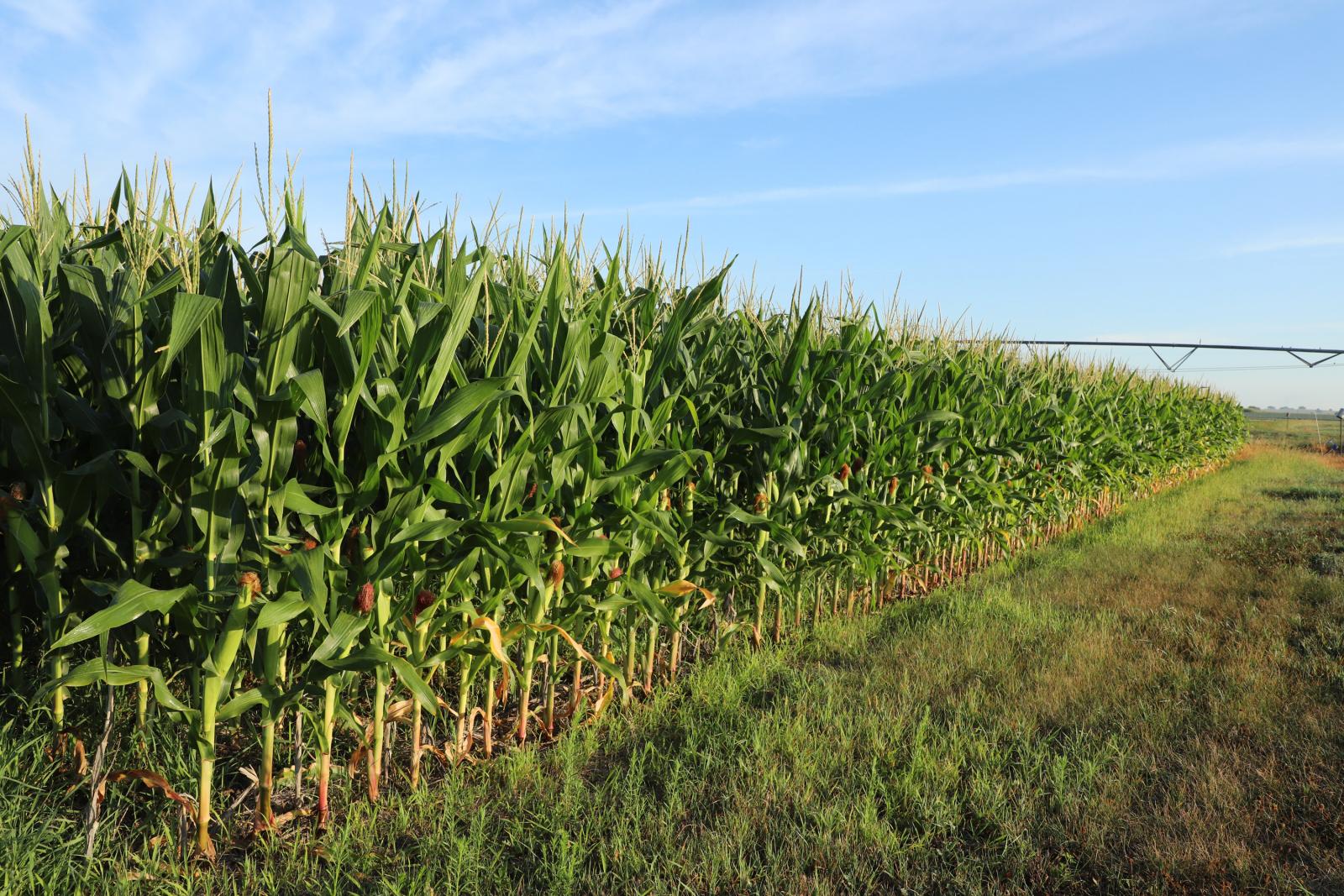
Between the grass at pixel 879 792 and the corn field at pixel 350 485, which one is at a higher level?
the corn field at pixel 350 485

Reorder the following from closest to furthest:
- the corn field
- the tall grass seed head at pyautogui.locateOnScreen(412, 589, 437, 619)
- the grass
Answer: the corn field < the grass < the tall grass seed head at pyautogui.locateOnScreen(412, 589, 437, 619)

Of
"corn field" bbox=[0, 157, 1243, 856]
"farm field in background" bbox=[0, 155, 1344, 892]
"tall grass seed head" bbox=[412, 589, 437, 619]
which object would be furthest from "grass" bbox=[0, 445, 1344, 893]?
"tall grass seed head" bbox=[412, 589, 437, 619]

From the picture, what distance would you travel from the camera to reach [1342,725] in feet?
13.7

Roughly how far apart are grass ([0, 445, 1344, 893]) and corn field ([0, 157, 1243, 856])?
0.78 feet

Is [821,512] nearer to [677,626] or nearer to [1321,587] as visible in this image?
[677,626]

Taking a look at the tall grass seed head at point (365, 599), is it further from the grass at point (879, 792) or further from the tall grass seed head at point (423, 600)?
the grass at point (879, 792)

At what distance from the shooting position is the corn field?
259 cm

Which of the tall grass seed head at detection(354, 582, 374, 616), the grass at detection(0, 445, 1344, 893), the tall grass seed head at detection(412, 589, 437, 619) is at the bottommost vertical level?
the grass at detection(0, 445, 1344, 893)

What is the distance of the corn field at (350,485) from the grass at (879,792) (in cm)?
24

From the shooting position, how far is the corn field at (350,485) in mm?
2586

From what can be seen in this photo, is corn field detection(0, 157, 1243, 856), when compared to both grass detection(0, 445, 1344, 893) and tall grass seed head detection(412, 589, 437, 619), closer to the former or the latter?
tall grass seed head detection(412, 589, 437, 619)

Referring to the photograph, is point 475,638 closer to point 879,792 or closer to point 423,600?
point 423,600

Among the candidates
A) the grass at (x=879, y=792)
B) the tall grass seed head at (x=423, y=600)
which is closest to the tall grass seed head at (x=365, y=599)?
the tall grass seed head at (x=423, y=600)

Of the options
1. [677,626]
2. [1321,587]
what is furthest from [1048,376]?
[677,626]
